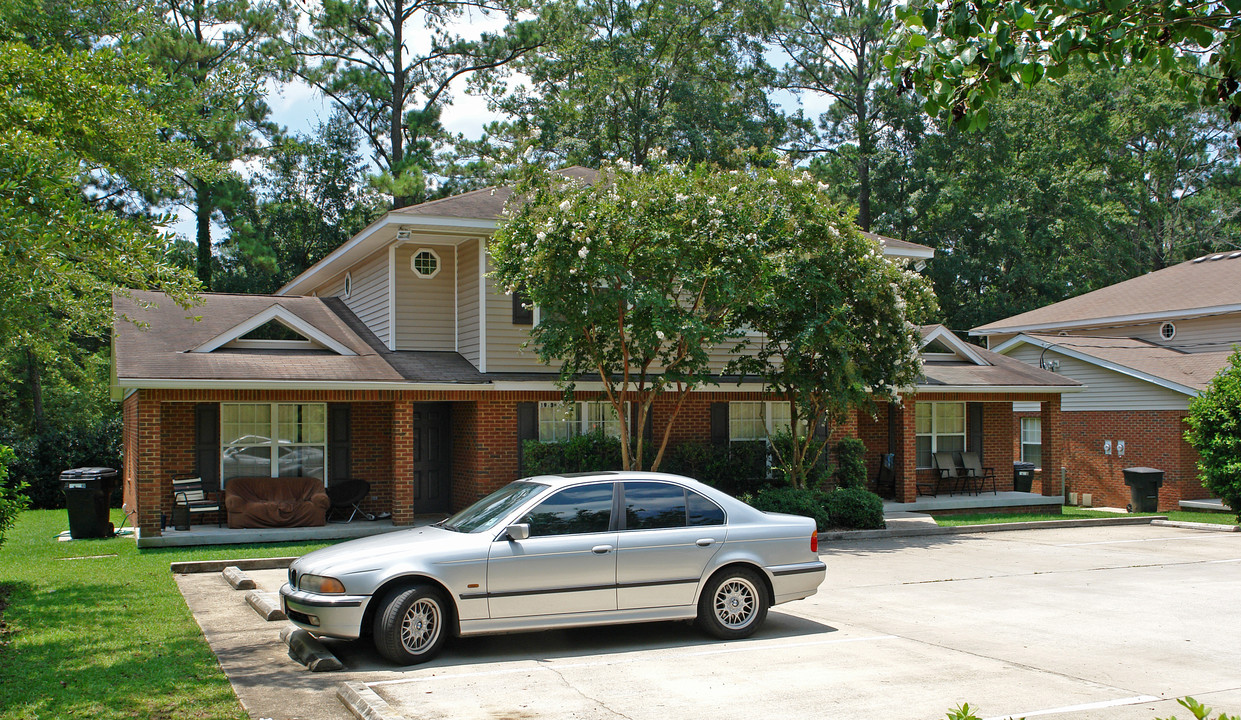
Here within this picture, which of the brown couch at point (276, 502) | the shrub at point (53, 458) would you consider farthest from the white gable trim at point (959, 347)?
the shrub at point (53, 458)

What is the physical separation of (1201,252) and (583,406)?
38.1 metres

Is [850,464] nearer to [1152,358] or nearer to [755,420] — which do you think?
[755,420]

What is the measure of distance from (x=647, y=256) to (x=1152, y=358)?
17.7 m

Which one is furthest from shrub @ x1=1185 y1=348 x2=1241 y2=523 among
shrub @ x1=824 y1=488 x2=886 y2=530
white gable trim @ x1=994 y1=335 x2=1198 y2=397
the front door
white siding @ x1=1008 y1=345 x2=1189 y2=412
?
the front door

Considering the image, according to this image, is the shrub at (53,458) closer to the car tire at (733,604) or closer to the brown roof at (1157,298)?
the car tire at (733,604)

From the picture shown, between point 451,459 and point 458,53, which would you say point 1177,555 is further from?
point 458,53

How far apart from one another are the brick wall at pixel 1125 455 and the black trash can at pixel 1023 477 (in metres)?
1.14

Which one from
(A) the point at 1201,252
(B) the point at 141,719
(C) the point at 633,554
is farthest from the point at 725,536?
(A) the point at 1201,252

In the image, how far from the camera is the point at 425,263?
19.2 metres

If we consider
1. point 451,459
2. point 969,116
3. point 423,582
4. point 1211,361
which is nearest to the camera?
point 969,116

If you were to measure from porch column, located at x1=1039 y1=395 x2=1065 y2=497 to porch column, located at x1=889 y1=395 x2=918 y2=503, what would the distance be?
3.45 m

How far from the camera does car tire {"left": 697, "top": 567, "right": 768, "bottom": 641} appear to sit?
351 inches

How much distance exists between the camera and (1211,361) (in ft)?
85.4

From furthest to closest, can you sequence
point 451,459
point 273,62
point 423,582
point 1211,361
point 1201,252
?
1. point 1201,252
2. point 273,62
3. point 1211,361
4. point 451,459
5. point 423,582
